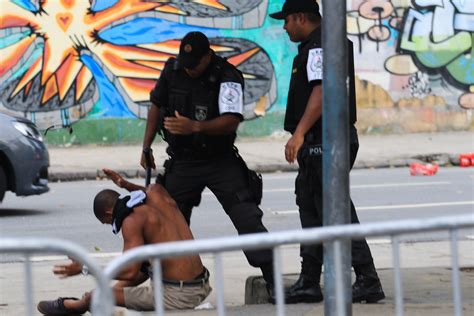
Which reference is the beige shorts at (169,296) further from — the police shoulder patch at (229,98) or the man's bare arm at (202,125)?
the police shoulder patch at (229,98)

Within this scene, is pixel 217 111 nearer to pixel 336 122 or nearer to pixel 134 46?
pixel 336 122

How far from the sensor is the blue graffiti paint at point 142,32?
18359 millimetres

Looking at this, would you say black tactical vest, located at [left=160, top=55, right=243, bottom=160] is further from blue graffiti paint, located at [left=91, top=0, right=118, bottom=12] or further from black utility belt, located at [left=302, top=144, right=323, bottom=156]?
blue graffiti paint, located at [left=91, top=0, right=118, bottom=12]

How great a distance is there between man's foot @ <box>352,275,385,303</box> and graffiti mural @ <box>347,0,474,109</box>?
13.4m

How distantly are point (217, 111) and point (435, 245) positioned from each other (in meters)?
3.58

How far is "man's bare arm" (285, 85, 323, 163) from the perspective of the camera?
18.7ft

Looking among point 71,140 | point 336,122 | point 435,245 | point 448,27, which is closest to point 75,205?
point 435,245

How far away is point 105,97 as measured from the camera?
1831 cm

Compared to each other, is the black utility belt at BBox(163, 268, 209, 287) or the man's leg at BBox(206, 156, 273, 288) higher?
the man's leg at BBox(206, 156, 273, 288)

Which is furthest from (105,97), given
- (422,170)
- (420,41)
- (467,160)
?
(467,160)

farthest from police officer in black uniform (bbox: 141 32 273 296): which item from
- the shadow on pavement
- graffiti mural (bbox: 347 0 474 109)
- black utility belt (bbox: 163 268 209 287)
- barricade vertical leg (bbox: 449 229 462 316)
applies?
graffiti mural (bbox: 347 0 474 109)

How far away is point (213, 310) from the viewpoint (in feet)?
19.1

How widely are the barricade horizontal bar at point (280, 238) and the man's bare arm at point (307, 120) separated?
87.9 inches


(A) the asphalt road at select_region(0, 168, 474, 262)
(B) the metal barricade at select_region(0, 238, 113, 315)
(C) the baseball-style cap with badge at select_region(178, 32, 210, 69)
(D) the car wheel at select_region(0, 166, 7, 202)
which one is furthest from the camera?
(D) the car wheel at select_region(0, 166, 7, 202)
